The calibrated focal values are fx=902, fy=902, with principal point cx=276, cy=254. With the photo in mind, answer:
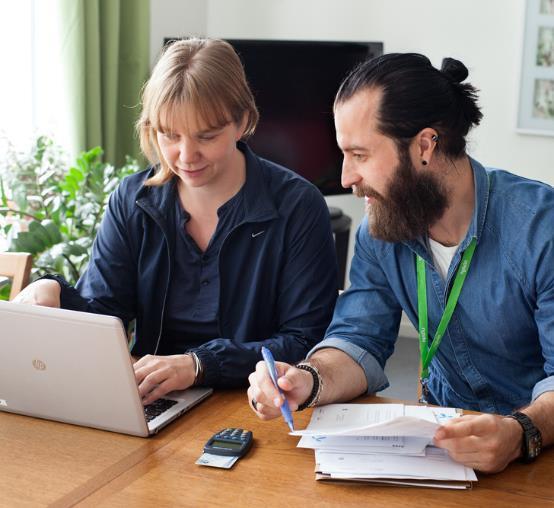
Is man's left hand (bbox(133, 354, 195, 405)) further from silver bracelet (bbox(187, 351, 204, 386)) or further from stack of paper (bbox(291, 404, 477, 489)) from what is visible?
stack of paper (bbox(291, 404, 477, 489))

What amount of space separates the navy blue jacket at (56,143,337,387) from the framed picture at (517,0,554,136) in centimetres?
242

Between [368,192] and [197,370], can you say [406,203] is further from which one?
[197,370]

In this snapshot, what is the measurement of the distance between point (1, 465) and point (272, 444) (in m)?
0.45

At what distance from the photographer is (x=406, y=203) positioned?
181 cm

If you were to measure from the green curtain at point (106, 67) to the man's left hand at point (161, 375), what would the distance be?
2158 millimetres

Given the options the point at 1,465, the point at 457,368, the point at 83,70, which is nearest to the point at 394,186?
the point at 457,368

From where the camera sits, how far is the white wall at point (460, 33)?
4.23 m

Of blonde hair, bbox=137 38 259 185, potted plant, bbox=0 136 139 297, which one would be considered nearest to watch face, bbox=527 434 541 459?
blonde hair, bbox=137 38 259 185

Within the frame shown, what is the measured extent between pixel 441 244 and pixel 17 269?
3.42ft

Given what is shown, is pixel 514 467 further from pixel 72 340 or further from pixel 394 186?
pixel 72 340

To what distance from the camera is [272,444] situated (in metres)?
1.54

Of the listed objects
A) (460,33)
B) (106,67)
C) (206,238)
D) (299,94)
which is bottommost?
(206,238)

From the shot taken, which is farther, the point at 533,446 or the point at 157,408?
the point at 157,408

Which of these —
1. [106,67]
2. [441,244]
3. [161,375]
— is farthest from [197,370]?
[106,67]
